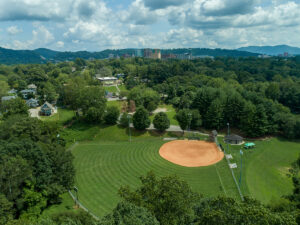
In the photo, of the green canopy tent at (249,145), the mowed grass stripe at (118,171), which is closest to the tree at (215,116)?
the green canopy tent at (249,145)

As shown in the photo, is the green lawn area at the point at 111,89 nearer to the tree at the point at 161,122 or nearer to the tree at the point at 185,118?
the tree at the point at 161,122

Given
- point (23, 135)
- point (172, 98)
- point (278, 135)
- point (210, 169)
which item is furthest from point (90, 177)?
point (172, 98)

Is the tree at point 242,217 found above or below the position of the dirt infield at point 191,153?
above

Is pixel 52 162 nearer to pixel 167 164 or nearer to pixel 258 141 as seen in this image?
pixel 167 164

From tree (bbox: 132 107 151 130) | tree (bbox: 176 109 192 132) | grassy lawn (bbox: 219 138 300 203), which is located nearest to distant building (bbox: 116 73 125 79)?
tree (bbox: 132 107 151 130)

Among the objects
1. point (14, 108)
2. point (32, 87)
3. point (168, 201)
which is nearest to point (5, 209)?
point (168, 201)

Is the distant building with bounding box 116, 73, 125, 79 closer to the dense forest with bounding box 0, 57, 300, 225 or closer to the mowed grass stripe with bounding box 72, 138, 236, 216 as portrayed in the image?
the dense forest with bounding box 0, 57, 300, 225
